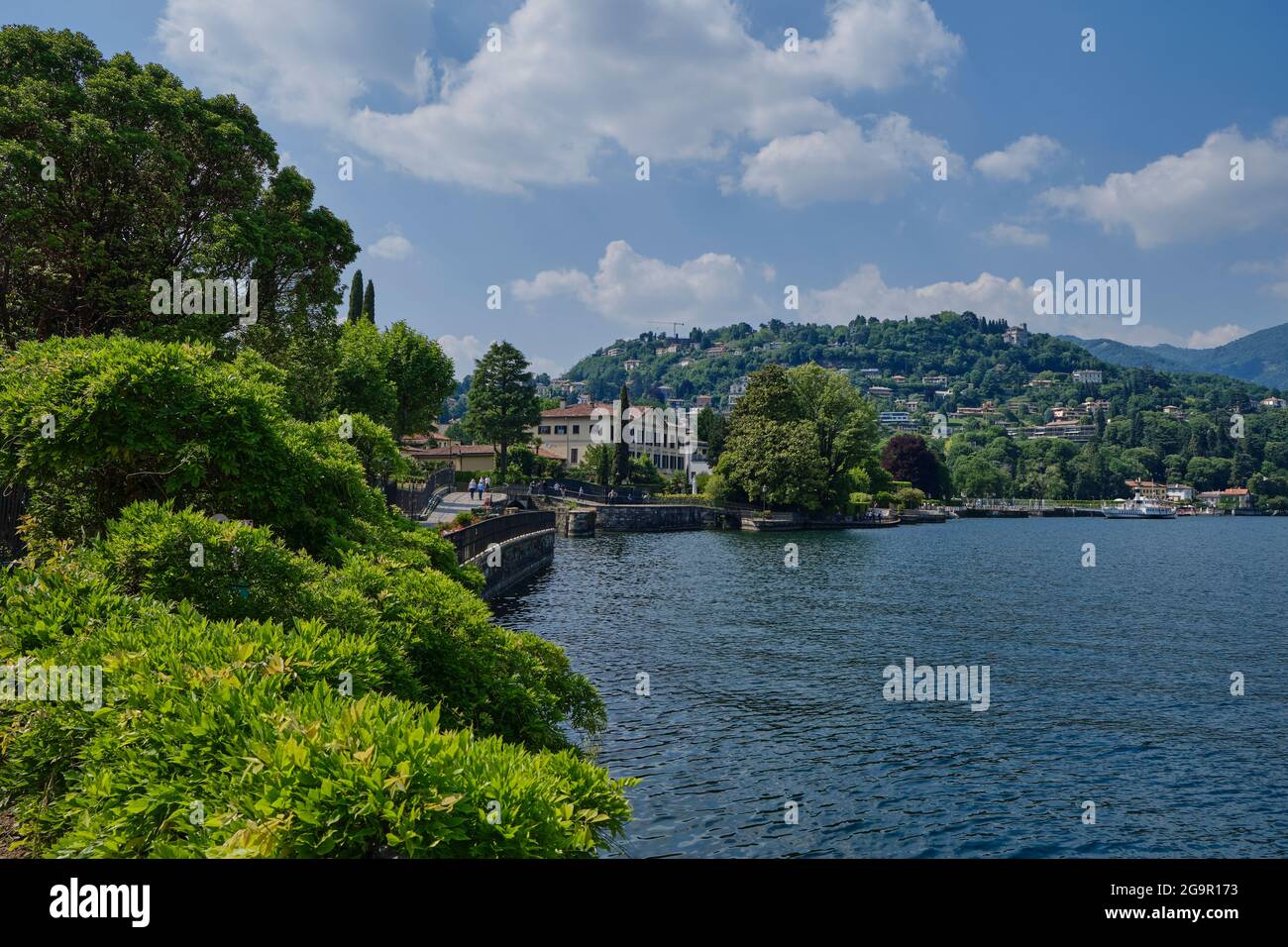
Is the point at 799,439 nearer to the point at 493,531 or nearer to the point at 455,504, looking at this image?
the point at 455,504

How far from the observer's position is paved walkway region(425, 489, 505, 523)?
198ft

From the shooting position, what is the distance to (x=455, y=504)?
70.9 meters

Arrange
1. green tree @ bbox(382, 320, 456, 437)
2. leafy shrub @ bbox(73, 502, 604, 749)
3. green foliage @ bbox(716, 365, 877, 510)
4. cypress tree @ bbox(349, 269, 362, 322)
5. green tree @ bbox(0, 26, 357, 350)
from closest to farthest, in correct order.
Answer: leafy shrub @ bbox(73, 502, 604, 749), green tree @ bbox(0, 26, 357, 350), green tree @ bbox(382, 320, 456, 437), cypress tree @ bbox(349, 269, 362, 322), green foliage @ bbox(716, 365, 877, 510)

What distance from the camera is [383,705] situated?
530 centimetres

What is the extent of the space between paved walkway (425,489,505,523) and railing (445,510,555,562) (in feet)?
21.1

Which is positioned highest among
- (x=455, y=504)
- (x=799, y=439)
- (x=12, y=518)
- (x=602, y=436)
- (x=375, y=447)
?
(x=602, y=436)

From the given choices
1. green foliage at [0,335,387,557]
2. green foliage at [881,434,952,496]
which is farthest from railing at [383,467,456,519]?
green foliage at [881,434,952,496]

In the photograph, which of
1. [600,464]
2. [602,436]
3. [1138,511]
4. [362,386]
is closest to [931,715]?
[362,386]

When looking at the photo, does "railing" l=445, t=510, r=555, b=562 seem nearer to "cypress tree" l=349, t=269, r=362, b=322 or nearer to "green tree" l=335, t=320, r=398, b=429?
"green tree" l=335, t=320, r=398, b=429

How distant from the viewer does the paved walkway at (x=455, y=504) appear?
198 ft

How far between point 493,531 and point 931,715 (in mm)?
28005

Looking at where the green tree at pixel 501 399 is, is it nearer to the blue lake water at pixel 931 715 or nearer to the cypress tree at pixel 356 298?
the cypress tree at pixel 356 298

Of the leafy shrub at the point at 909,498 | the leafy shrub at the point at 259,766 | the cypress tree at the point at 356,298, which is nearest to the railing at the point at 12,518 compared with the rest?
the leafy shrub at the point at 259,766
